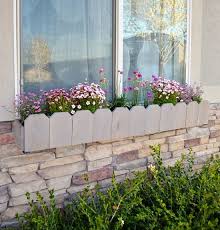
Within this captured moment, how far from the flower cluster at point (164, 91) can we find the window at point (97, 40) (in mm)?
165

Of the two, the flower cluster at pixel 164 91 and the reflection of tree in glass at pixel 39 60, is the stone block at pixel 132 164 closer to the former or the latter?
the flower cluster at pixel 164 91

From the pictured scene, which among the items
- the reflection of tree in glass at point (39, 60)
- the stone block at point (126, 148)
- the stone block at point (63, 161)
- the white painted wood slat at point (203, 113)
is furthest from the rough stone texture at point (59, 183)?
the white painted wood slat at point (203, 113)

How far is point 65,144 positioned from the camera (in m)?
2.42

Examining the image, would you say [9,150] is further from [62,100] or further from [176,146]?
[176,146]

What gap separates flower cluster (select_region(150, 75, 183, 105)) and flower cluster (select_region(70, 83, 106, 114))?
573 millimetres

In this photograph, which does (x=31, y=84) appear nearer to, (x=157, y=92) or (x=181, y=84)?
(x=157, y=92)

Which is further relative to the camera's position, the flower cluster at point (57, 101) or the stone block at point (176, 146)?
the stone block at point (176, 146)

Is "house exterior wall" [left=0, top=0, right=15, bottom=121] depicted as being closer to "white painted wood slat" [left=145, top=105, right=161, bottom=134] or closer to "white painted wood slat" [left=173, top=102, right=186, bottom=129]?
"white painted wood slat" [left=145, top=105, right=161, bottom=134]

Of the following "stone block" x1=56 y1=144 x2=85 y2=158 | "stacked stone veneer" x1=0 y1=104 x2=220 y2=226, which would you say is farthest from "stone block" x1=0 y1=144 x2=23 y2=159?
"stone block" x1=56 y1=144 x2=85 y2=158

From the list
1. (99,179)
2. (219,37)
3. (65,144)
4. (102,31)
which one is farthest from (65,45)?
(219,37)

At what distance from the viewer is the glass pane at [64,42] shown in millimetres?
2482

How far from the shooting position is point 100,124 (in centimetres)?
257

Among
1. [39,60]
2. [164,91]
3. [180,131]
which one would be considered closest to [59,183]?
[39,60]

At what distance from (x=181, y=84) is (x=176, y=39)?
40cm
